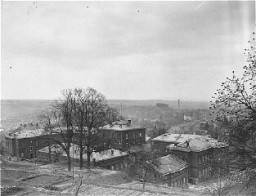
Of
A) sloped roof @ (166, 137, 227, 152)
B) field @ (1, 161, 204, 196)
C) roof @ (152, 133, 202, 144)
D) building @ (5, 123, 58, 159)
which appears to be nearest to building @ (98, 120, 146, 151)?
roof @ (152, 133, 202, 144)

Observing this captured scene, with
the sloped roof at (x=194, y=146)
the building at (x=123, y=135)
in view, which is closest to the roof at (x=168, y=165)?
the sloped roof at (x=194, y=146)

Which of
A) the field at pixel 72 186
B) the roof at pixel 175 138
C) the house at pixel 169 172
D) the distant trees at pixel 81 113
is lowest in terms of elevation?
the house at pixel 169 172

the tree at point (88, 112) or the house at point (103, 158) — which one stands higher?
the tree at point (88, 112)

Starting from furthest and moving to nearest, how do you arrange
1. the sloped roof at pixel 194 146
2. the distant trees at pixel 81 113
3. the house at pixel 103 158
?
1. the sloped roof at pixel 194 146
2. the house at pixel 103 158
3. the distant trees at pixel 81 113

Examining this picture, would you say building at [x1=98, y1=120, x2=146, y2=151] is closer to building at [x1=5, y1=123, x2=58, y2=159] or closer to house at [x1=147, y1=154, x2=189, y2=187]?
building at [x1=5, y1=123, x2=58, y2=159]

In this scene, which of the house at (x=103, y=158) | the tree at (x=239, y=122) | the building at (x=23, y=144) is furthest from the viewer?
the building at (x=23, y=144)

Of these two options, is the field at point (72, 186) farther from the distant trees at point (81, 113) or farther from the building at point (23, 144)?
the building at point (23, 144)

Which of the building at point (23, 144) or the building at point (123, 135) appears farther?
the building at point (123, 135)

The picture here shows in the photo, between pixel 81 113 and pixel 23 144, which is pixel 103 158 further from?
pixel 23 144

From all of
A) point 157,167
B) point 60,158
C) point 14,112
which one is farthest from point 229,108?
point 14,112
